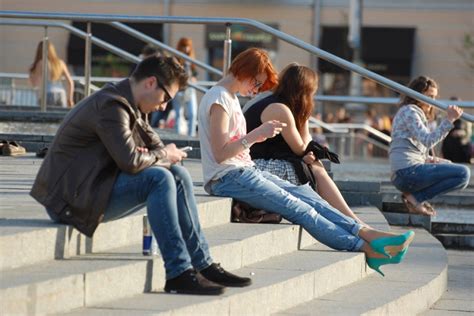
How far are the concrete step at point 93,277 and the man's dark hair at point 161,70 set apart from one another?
2.74ft

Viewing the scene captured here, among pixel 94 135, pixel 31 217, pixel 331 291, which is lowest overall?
pixel 331 291

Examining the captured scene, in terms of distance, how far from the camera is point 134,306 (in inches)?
211

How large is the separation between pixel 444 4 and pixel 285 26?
430 centimetres

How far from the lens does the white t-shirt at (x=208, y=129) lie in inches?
289

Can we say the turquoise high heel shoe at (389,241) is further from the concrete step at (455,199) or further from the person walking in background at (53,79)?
the person walking in background at (53,79)

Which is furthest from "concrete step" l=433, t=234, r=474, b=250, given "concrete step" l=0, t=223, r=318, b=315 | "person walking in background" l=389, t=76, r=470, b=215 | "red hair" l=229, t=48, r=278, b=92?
"concrete step" l=0, t=223, r=318, b=315

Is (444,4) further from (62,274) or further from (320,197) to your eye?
(62,274)

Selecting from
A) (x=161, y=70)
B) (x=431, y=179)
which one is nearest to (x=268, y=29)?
(x=431, y=179)

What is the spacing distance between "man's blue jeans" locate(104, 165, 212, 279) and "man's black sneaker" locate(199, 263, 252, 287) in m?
0.03

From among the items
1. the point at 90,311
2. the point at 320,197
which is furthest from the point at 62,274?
the point at 320,197

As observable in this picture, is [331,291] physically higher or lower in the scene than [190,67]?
lower

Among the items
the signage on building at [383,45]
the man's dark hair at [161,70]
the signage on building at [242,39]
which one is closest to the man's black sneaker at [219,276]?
the man's dark hair at [161,70]

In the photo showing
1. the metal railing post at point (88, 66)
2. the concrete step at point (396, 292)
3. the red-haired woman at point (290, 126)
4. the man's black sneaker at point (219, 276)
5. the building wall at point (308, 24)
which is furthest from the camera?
the building wall at point (308, 24)

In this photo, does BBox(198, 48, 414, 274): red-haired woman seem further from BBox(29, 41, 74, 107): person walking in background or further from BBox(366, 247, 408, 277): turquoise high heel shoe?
BBox(29, 41, 74, 107): person walking in background
